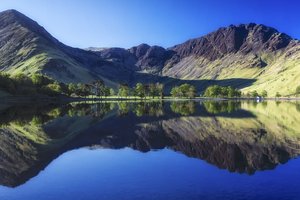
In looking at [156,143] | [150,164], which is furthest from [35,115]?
[150,164]

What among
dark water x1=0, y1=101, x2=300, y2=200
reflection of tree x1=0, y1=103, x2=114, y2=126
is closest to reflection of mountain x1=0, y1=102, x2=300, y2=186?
dark water x1=0, y1=101, x2=300, y2=200

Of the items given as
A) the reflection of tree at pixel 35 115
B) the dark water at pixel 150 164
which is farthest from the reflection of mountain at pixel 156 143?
the reflection of tree at pixel 35 115

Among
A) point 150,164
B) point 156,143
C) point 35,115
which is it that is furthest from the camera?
point 35,115

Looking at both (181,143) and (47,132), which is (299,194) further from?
(47,132)

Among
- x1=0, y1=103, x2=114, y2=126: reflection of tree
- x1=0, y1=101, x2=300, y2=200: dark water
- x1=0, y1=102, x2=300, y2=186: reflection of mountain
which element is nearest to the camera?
x1=0, y1=101, x2=300, y2=200: dark water

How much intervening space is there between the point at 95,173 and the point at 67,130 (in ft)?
130

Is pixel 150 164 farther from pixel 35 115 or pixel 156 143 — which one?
pixel 35 115

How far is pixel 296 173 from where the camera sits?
37562mm

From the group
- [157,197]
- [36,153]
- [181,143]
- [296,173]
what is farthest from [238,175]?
[36,153]

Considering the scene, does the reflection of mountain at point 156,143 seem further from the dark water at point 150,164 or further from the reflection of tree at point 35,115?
the reflection of tree at point 35,115

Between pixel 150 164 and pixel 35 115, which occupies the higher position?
pixel 35 115

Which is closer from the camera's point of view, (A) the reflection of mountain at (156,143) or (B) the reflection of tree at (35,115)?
(A) the reflection of mountain at (156,143)

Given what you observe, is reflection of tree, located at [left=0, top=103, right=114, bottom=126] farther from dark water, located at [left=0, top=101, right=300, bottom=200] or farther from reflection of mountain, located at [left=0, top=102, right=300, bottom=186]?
dark water, located at [left=0, top=101, right=300, bottom=200]

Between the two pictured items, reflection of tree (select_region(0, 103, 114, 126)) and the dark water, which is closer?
the dark water
